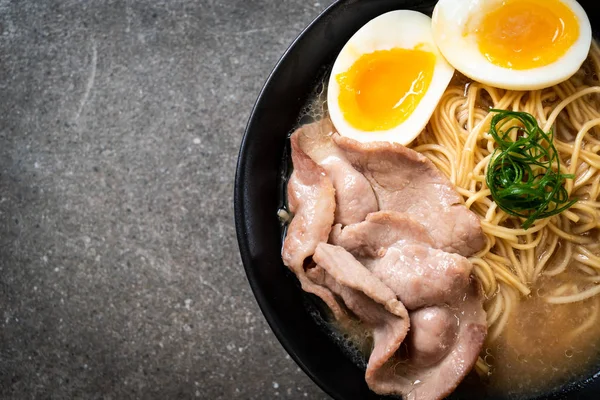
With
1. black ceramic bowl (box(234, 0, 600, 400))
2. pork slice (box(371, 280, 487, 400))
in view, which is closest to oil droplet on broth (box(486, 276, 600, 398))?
black ceramic bowl (box(234, 0, 600, 400))

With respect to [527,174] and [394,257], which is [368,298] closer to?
[394,257]

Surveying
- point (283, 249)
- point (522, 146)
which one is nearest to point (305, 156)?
point (283, 249)

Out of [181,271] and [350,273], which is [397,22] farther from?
[181,271]

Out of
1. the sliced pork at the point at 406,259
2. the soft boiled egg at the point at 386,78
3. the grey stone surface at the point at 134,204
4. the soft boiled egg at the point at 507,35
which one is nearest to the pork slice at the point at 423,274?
the sliced pork at the point at 406,259

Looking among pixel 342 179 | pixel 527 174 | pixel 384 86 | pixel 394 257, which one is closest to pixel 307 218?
pixel 342 179

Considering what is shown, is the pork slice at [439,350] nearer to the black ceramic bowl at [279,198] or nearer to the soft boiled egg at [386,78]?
the black ceramic bowl at [279,198]

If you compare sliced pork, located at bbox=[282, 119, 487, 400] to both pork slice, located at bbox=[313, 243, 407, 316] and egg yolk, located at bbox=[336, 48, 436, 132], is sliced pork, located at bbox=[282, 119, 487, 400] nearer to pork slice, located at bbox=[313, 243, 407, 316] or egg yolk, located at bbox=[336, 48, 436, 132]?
pork slice, located at bbox=[313, 243, 407, 316]
